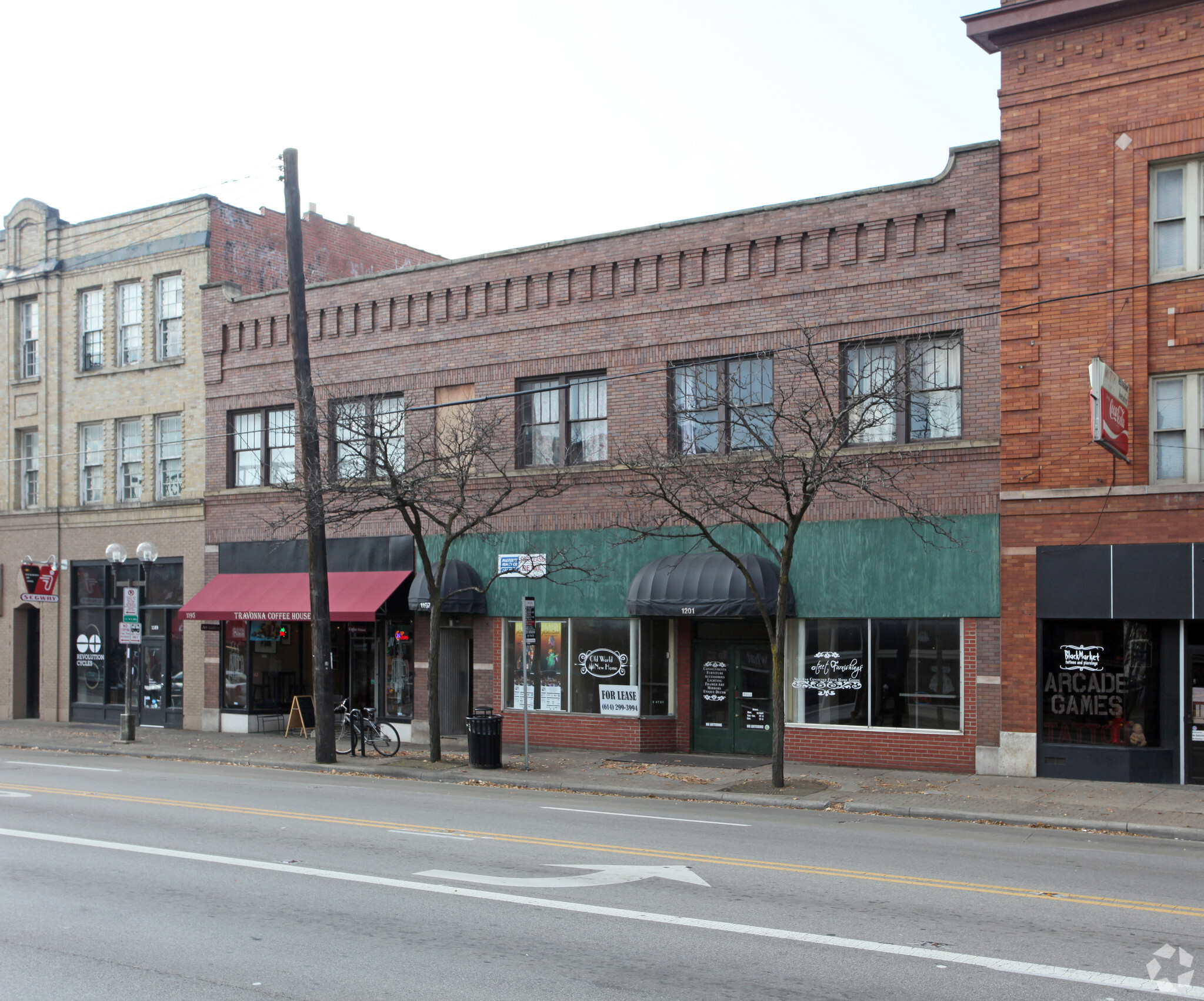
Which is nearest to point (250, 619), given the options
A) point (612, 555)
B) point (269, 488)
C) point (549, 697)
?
point (269, 488)

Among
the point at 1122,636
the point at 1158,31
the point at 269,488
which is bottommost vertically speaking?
the point at 1122,636

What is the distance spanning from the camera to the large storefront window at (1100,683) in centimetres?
1711

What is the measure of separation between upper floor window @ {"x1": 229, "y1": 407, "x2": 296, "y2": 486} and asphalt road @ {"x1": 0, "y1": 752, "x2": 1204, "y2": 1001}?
12342 millimetres

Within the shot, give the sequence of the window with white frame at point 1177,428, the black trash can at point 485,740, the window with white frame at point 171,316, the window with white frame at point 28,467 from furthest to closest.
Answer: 1. the window with white frame at point 28,467
2. the window with white frame at point 171,316
3. the black trash can at point 485,740
4. the window with white frame at point 1177,428

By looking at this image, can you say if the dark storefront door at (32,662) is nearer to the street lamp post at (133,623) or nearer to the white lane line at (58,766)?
the street lamp post at (133,623)

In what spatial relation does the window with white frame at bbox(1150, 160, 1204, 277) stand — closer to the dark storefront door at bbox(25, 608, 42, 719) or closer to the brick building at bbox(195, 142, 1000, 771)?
the brick building at bbox(195, 142, 1000, 771)

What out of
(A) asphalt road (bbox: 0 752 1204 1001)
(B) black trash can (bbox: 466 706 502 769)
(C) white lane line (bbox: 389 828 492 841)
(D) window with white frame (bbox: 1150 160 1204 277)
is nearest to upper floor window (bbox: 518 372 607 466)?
(B) black trash can (bbox: 466 706 502 769)

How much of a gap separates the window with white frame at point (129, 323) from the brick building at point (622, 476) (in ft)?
8.69

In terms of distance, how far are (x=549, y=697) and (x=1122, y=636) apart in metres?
10.2

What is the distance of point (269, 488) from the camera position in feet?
84.8

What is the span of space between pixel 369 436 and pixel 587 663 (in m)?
6.06

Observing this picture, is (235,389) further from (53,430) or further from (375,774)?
(375,774)

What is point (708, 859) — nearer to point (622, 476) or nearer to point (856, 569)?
point (856, 569)

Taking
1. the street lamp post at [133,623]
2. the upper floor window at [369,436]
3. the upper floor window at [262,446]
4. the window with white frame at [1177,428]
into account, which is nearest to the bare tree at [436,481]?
the upper floor window at [369,436]
